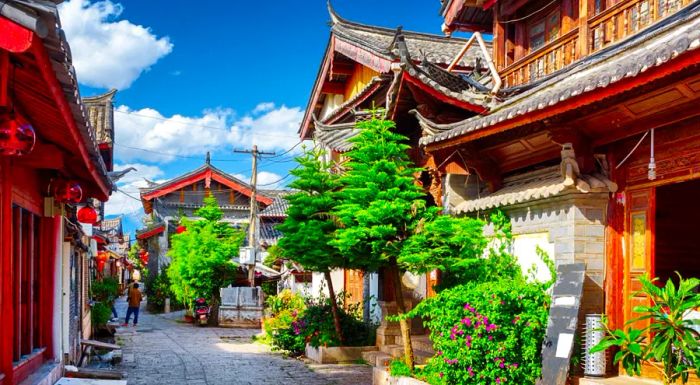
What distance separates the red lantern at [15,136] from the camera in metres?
5.44

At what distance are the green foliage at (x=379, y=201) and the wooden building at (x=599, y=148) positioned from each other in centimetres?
72

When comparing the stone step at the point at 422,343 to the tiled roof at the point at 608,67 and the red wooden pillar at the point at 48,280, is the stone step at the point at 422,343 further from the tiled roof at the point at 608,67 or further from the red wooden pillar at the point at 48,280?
the red wooden pillar at the point at 48,280

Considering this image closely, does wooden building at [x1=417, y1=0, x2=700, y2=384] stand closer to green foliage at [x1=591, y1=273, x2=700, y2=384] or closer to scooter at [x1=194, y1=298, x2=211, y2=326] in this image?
green foliage at [x1=591, y1=273, x2=700, y2=384]

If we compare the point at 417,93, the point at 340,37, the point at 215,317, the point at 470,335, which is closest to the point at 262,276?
the point at 215,317

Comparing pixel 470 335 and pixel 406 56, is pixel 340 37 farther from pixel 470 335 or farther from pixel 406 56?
pixel 470 335

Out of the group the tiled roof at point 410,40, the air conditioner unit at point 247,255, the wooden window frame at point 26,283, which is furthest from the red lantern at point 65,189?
the air conditioner unit at point 247,255

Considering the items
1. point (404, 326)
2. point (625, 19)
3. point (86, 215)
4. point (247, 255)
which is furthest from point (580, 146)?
point (247, 255)

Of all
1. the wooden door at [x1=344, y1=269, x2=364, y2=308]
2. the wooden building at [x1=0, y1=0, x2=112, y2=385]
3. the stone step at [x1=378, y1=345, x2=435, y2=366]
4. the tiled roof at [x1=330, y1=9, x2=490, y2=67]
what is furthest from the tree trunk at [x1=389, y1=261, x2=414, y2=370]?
the tiled roof at [x1=330, y1=9, x2=490, y2=67]

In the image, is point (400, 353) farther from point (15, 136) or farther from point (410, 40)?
point (410, 40)

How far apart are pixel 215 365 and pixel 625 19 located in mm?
10732

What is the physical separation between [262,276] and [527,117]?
22885 mm

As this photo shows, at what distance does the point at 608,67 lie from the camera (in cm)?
796

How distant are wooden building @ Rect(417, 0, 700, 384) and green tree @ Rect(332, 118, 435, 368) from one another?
27.4 inches

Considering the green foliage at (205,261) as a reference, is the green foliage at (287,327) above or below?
below
